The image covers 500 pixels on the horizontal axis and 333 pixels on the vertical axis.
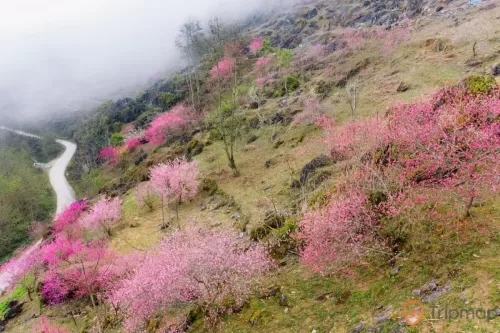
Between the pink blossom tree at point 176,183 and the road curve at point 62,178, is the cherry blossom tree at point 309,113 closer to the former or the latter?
the pink blossom tree at point 176,183

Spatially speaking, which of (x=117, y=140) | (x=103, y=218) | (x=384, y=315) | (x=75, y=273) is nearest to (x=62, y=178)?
(x=117, y=140)

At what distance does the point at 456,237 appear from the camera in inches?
446

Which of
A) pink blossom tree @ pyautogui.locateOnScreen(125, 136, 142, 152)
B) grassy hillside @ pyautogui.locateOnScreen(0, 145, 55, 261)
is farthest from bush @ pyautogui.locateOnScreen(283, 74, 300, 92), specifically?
grassy hillside @ pyautogui.locateOnScreen(0, 145, 55, 261)

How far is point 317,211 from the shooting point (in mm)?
14398

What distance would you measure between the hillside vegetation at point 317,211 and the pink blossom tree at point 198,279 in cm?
8

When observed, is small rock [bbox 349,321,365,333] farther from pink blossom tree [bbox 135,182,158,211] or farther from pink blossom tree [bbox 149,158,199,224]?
pink blossom tree [bbox 135,182,158,211]

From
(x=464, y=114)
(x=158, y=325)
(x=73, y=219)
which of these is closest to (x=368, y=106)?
(x=464, y=114)

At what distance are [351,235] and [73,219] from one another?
1521 inches

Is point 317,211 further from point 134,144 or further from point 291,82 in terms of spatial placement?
point 134,144

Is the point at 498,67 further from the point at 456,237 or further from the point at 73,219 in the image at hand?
the point at 73,219

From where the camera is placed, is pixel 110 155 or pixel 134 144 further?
pixel 110 155

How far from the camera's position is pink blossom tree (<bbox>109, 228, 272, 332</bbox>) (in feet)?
44.7

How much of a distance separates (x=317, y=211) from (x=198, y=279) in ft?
19.2

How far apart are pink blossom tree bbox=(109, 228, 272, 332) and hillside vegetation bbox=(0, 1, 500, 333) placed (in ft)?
0.27
